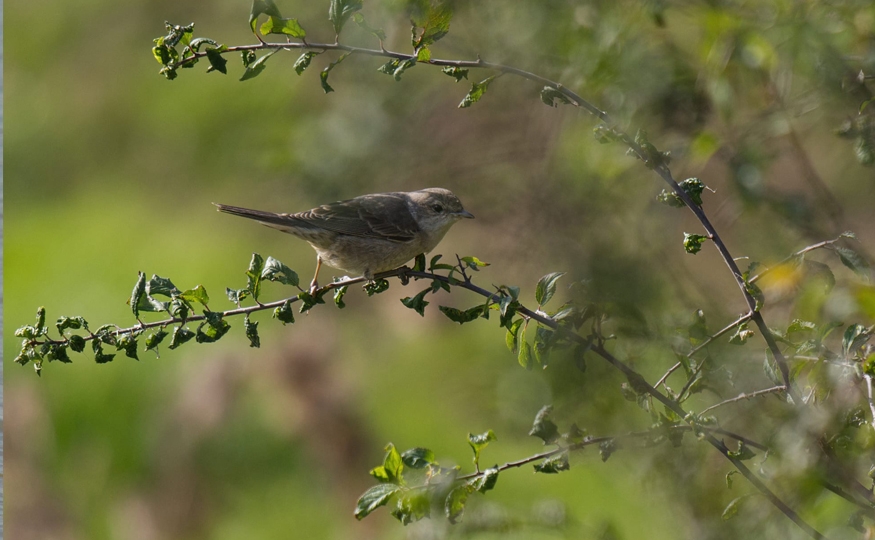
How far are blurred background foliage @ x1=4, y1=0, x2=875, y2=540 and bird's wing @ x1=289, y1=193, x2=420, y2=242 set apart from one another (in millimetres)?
633

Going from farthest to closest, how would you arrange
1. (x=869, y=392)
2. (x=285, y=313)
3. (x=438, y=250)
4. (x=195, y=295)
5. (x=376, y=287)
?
1. (x=438, y=250)
2. (x=376, y=287)
3. (x=285, y=313)
4. (x=195, y=295)
5. (x=869, y=392)

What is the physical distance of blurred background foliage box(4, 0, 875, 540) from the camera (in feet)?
8.95

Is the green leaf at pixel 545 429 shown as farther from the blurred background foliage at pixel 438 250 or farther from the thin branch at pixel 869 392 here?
the thin branch at pixel 869 392

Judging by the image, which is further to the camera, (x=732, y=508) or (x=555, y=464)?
(x=555, y=464)

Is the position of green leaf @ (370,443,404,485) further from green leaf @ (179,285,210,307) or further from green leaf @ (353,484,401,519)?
green leaf @ (179,285,210,307)

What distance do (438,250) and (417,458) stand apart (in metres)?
6.09

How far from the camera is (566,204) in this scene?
4254 millimetres

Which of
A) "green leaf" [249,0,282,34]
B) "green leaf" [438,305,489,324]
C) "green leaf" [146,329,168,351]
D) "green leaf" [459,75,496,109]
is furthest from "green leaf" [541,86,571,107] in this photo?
"green leaf" [146,329,168,351]

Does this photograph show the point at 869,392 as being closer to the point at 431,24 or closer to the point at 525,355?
the point at 525,355

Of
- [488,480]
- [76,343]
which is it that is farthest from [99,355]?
[488,480]

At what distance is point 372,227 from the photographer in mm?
4336

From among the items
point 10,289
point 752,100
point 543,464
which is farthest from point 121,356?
point 543,464

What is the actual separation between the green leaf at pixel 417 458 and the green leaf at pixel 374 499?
69mm

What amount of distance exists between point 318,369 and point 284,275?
3924mm
